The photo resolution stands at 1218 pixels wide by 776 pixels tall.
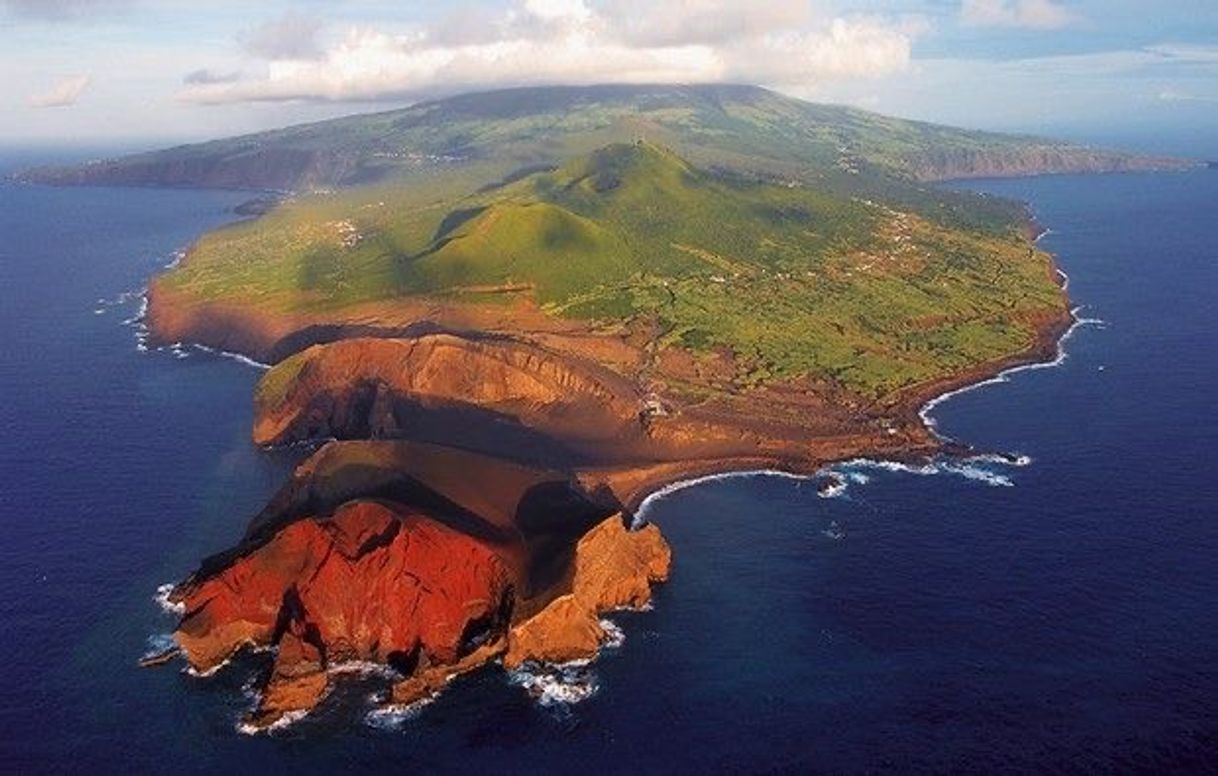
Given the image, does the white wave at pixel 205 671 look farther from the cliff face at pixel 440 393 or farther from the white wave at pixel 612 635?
the cliff face at pixel 440 393

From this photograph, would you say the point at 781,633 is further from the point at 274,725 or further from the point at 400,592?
the point at 274,725

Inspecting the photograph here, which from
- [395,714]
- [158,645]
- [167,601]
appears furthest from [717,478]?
[158,645]

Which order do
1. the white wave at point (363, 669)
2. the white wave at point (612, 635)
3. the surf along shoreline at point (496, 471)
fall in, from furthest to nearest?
1. the white wave at point (612, 635)
2. the surf along shoreline at point (496, 471)
3. the white wave at point (363, 669)

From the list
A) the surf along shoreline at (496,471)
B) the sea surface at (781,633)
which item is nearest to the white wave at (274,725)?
the surf along shoreline at (496,471)

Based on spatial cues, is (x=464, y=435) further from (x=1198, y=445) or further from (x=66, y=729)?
(x=1198, y=445)

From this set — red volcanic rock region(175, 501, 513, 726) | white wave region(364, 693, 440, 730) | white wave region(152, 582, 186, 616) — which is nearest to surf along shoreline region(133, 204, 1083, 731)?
red volcanic rock region(175, 501, 513, 726)
